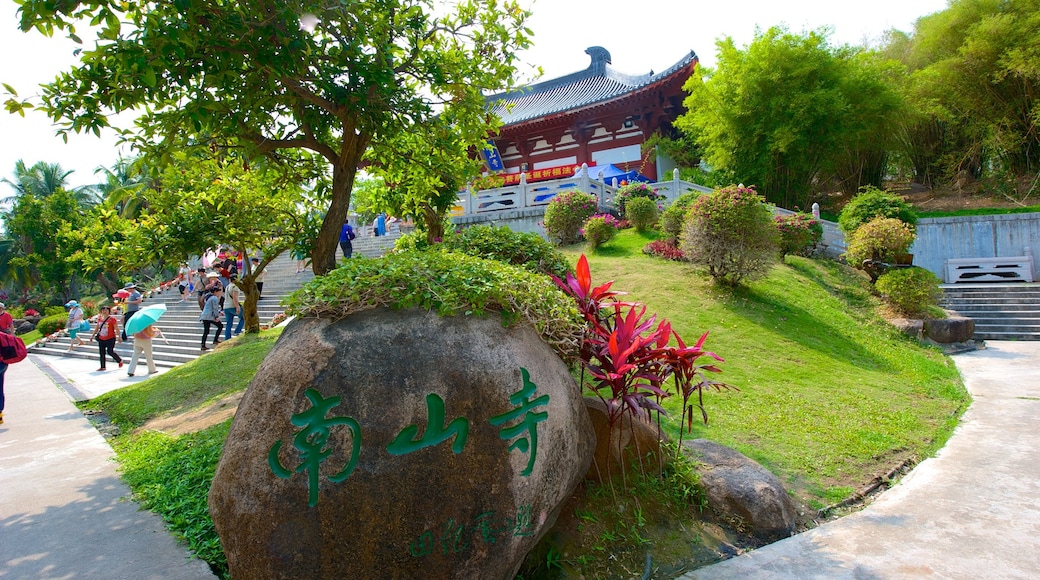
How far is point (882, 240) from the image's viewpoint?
10445 mm

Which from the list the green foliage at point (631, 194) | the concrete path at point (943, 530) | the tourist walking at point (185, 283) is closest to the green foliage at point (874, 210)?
the green foliage at point (631, 194)

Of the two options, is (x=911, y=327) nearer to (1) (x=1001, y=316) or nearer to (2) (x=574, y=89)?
(1) (x=1001, y=316)

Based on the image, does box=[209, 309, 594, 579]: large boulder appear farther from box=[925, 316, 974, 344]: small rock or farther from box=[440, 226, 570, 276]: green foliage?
box=[925, 316, 974, 344]: small rock

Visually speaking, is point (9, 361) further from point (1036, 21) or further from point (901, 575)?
point (1036, 21)

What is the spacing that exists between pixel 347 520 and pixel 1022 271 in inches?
641

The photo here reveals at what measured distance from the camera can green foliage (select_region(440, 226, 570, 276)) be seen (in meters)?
4.44

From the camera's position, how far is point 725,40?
16344 millimetres

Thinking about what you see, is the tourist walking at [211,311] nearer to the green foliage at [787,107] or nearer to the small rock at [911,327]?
the small rock at [911,327]

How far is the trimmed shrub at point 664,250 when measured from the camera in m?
10.7

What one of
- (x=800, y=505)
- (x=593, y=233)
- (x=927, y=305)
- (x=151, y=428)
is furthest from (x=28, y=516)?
(x=927, y=305)

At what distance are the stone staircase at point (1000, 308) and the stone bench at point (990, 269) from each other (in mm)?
606

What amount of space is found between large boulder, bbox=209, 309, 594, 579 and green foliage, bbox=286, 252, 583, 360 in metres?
0.09

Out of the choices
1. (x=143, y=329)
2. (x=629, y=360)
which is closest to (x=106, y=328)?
(x=143, y=329)

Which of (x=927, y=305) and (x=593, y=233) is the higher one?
(x=593, y=233)
